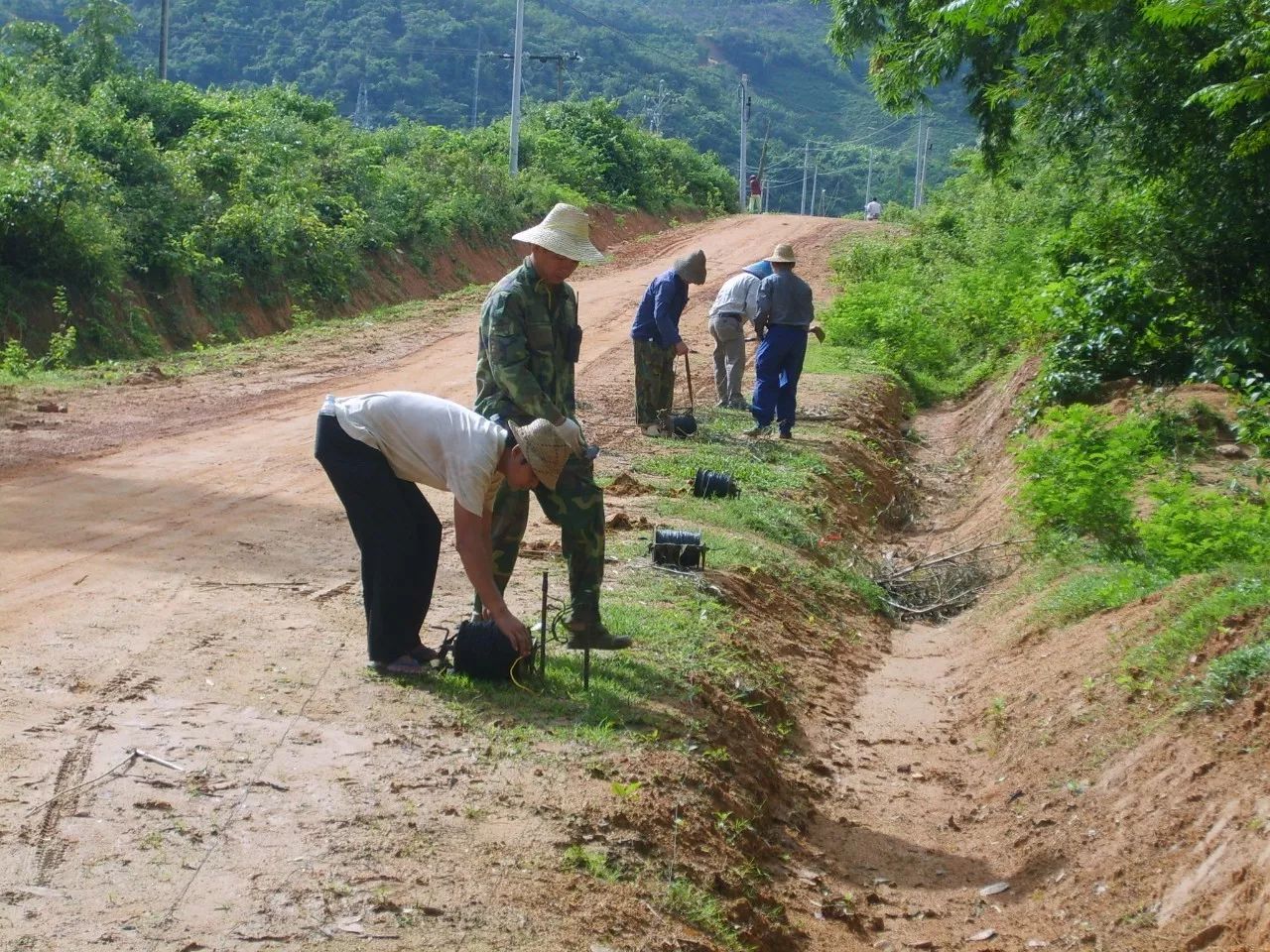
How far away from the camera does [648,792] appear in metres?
5.66

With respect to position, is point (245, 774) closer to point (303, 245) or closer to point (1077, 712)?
point (1077, 712)

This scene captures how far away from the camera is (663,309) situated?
13266mm

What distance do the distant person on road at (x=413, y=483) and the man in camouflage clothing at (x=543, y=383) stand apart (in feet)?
1.52

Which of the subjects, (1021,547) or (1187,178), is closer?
(1021,547)

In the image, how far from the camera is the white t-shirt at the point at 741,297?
50.2 feet

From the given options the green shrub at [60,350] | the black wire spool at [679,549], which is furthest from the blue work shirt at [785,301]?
the green shrub at [60,350]

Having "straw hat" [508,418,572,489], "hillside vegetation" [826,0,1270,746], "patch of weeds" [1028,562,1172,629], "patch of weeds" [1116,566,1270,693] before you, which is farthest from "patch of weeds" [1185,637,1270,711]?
"straw hat" [508,418,572,489]

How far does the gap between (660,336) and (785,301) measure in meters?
1.24

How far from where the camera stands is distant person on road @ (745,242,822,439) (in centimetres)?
1377

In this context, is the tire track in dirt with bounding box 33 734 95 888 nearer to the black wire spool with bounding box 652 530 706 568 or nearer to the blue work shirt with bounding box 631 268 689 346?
the black wire spool with bounding box 652 530 706 568

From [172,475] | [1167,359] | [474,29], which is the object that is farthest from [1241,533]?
[474,29]

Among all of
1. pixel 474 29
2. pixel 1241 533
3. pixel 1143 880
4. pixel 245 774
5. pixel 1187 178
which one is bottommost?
pixel 1143 880

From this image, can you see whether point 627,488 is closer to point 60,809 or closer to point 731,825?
point 731,825

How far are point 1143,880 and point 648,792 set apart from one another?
1.95 metres
